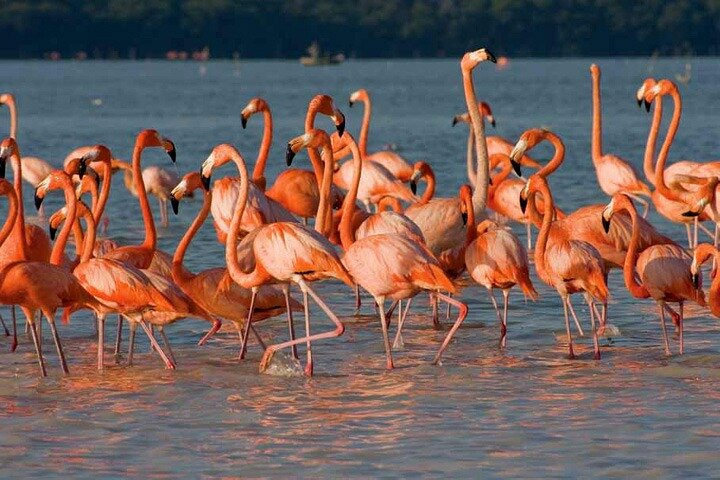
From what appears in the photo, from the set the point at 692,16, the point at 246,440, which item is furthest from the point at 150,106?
the point at 692,16

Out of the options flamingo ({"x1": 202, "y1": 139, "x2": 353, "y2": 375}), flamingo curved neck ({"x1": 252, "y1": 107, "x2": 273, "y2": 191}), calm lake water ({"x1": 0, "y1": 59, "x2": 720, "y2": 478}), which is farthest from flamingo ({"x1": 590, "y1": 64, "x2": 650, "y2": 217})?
flamingo ({"x1": 202, "y1": 139, "x2": 353, "y2": 375})

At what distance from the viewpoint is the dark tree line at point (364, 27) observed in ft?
422

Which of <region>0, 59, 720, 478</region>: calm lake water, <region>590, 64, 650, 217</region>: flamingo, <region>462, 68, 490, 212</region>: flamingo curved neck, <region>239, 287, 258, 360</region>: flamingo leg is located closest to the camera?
<region>0, 59, 720, 478</region>: calm lake water

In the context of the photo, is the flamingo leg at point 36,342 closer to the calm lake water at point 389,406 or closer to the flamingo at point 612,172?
the calm lake water at point 389,406

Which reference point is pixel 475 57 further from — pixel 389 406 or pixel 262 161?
pixel 389 406

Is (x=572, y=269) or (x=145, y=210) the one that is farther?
(x=145, y=210)

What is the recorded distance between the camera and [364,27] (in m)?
140

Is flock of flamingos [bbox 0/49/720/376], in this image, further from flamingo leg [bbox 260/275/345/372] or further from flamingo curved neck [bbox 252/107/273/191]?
flamingo curved neck [bbox 252/107/273/191]

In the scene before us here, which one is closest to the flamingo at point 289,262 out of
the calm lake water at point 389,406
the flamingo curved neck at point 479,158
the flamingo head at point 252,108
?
the calm lake water at point 389,406

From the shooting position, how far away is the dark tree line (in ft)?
422

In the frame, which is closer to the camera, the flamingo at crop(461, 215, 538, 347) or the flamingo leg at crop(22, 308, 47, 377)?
the flamingo leg at crop(22, 308, 47, 377)

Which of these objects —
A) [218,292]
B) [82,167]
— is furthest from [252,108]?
[218,292]

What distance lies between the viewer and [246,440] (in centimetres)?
680

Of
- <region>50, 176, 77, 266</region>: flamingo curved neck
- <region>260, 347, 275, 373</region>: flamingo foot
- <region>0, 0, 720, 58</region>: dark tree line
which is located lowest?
<region>260, 347, 275, 373</region>: flamingo foot
